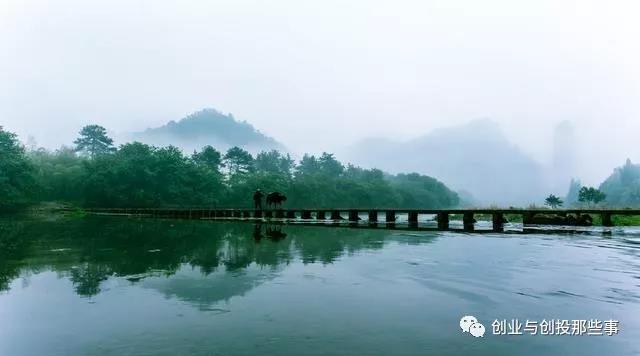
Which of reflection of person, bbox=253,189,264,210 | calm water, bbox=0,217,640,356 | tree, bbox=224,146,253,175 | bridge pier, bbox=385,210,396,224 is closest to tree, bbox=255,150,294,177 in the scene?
tree, bbox=224,146,253,175

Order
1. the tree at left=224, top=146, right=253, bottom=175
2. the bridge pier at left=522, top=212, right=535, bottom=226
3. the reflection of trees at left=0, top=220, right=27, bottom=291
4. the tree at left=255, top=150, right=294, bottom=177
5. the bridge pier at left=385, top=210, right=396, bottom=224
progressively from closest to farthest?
the reflection of trees at left=0, top=220, right=27, bottom=291
the bridge pier at left=522, top=212, right=535, bottom=226
the bridge pier at left=385, top=210, right=396, bottom=224
the tree at left=224, top=146, right=253, bottom=175
the tree at left=255, top=150, right=294, bottom=177

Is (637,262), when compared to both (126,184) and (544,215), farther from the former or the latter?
(126,184)

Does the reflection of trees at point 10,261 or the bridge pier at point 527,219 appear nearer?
the reflection of trees at point 10,261

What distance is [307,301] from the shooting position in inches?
358

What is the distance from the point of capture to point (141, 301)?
920 cm

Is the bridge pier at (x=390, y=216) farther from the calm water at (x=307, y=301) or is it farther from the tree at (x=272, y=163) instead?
the tree at (x=272, y=163)

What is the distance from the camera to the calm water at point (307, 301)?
254 inches

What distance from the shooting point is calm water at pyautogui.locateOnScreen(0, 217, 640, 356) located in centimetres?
646

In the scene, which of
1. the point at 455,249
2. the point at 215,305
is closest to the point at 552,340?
the point at 215,305

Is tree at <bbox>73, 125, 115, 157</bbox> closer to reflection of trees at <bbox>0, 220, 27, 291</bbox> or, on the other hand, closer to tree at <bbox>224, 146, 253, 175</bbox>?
tree at <bbox>224, 146, 253, 175</bbox>

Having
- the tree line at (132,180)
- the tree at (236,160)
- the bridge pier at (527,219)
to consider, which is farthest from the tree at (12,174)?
the bridge pier at (527,219)

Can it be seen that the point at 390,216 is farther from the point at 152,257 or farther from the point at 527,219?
the point at 152,257


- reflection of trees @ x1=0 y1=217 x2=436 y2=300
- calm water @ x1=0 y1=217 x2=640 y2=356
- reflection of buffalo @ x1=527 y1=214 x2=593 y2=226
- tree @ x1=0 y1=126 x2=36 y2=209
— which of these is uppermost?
tree @ x1=0 y1=126 x2=36 y2=209

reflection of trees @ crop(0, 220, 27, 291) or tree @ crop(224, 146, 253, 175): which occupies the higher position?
tree @ crop(224, 146, 253, 175)
